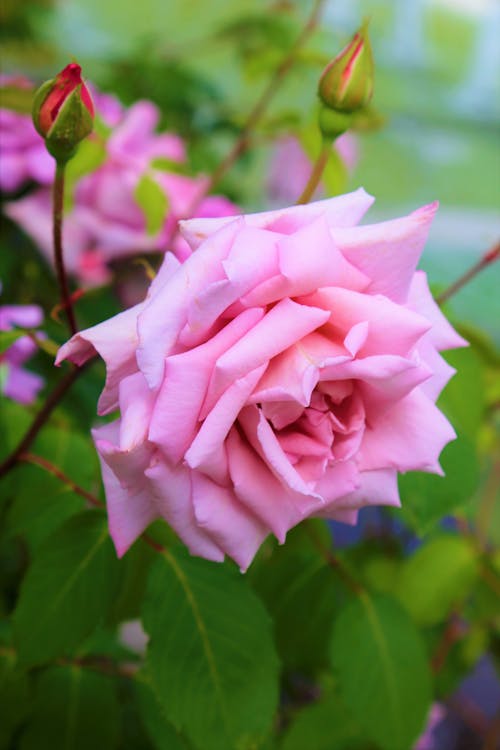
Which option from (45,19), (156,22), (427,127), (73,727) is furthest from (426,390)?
(427,127)

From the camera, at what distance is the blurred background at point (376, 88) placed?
36.4 inches

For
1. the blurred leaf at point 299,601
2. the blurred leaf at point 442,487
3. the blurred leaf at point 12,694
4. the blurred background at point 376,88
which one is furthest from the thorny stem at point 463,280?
the blurred background at point 376,88

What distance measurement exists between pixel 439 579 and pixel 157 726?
254 mm

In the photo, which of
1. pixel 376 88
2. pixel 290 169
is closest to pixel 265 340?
pixel 290 169

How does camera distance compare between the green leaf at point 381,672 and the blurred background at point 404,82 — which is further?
the blurred background at point 404,82

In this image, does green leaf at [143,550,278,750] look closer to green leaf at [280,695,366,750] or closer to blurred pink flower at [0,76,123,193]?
green leaf at [280,695,366,750]

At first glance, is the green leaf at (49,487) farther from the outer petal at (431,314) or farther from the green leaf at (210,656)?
the outer petal at (431,314)

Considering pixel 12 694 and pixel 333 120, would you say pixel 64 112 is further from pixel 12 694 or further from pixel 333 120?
pixel 12 694

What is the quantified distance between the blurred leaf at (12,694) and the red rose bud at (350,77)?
A: 317mm

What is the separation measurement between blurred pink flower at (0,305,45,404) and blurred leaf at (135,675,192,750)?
17cm

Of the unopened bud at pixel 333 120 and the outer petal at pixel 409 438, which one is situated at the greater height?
the unopened bud at pixel 333 120

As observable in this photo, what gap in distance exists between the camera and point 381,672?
40 centimetres

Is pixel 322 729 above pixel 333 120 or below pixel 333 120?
below

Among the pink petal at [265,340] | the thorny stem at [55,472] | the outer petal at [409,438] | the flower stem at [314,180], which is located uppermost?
the flower stem at [314,180]
